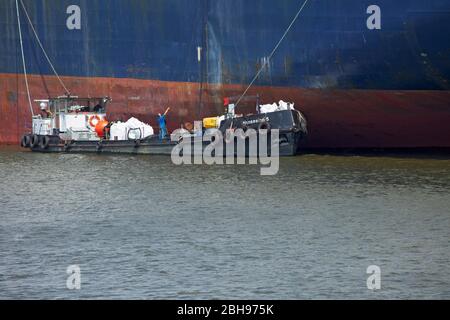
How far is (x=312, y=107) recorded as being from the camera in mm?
29422

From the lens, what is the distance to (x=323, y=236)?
17188mm

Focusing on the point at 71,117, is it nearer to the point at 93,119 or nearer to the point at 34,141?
the point at 93,119

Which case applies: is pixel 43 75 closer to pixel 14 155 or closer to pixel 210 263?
pixel 14 155

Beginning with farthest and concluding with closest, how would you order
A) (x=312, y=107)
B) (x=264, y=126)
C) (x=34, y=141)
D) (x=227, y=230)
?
1. (x=34, y=141)
2. (x=312, y=107)
3. (x=264, y=126)
4. (x=227, y=230)

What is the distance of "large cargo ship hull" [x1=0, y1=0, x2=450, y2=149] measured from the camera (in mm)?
28359

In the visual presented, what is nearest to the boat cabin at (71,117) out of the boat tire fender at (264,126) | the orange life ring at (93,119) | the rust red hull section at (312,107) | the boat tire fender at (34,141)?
the orange life ring at (93,119)

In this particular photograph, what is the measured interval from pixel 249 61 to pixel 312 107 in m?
2.38

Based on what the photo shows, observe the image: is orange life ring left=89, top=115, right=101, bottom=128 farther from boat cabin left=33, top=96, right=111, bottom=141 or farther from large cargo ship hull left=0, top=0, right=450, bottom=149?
large cargo ship hull left=0, top=0, right=450, bottom=149

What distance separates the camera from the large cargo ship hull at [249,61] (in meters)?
28.4

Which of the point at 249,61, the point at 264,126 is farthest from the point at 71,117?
the point at 264,126

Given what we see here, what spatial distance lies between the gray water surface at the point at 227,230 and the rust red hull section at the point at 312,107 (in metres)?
1.97

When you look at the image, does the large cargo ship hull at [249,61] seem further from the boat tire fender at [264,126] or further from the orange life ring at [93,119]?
the boat tire fender at [264,126]

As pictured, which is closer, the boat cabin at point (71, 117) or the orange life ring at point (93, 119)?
the orange life ring at point (93, 119)
